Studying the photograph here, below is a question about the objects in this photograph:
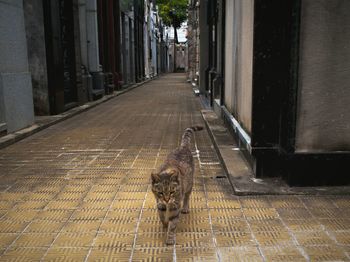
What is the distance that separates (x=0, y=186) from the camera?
18.7 ft

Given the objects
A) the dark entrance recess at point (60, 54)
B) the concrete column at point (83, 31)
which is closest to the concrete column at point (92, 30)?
the concrete column at point (83, 31)

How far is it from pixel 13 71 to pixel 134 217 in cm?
613

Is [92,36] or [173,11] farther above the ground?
[173,11]

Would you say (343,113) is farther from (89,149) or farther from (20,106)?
(20,106)

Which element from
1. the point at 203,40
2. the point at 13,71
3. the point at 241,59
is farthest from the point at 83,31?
the point at 241,59

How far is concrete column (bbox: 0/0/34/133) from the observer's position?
28.5 feet

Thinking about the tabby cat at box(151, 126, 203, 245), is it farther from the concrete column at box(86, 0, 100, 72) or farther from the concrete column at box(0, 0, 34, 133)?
the concrete column at box(86, 0, 100, 72)

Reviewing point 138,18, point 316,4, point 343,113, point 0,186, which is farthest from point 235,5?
point 138,18

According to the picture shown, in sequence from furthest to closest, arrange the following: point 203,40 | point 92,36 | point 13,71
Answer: point 203,40 → point 92,36 → point 13,71

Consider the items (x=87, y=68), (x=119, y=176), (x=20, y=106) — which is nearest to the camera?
(x=119, y=176)

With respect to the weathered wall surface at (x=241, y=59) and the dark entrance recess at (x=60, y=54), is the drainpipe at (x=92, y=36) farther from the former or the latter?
the weathered wall surface at (x=241, y=59)

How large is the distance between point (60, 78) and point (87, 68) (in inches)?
187

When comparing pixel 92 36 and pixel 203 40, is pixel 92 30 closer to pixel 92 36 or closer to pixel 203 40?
pixel 92 36

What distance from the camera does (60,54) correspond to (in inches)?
509
